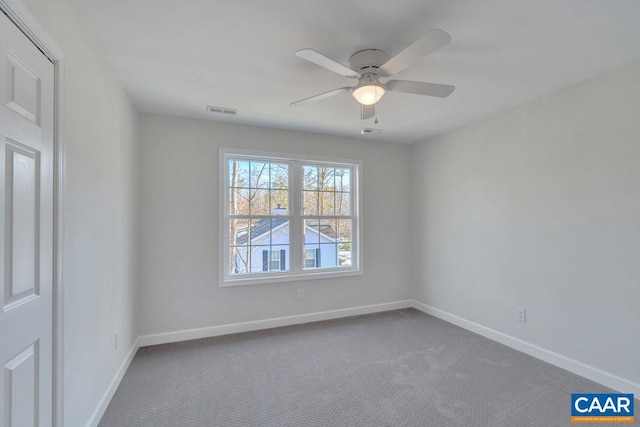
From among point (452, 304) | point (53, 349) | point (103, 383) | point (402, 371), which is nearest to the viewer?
point (53, 349)

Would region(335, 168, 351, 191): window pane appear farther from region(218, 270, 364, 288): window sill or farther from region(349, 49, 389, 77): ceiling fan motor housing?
region(349, 49, 389, 77): ceiling fan motor housing

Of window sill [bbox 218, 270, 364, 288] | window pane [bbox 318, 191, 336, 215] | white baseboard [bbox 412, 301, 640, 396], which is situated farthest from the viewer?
window pane [bbox 318, 191, 336, 215]

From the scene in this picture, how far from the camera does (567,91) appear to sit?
2.63 m

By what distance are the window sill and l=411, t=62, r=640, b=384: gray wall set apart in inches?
52.7

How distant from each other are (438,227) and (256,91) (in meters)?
2.90

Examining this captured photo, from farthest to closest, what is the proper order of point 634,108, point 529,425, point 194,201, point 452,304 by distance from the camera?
point 452,304
point 194,201
point 634,108
point 529,425

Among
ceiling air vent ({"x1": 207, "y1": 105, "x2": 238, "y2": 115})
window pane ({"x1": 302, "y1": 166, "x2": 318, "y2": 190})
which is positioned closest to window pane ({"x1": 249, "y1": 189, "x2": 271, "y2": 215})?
window pane ({"x1": 302, "y1": 166, "x2": 318, "y2": 190})

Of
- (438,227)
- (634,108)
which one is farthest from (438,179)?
(634,108)

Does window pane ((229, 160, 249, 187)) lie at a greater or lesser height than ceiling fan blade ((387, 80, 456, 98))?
lesser

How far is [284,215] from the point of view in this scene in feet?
12.6

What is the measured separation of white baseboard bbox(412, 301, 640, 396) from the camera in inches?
89.7

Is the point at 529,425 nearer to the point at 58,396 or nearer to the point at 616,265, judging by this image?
the point at 616,265

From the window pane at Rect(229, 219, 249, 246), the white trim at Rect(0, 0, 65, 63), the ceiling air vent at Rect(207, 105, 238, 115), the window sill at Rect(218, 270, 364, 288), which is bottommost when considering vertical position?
the window sill at Rect(218, 270, 364, 288)

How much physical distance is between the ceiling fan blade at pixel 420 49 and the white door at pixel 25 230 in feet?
5.60
